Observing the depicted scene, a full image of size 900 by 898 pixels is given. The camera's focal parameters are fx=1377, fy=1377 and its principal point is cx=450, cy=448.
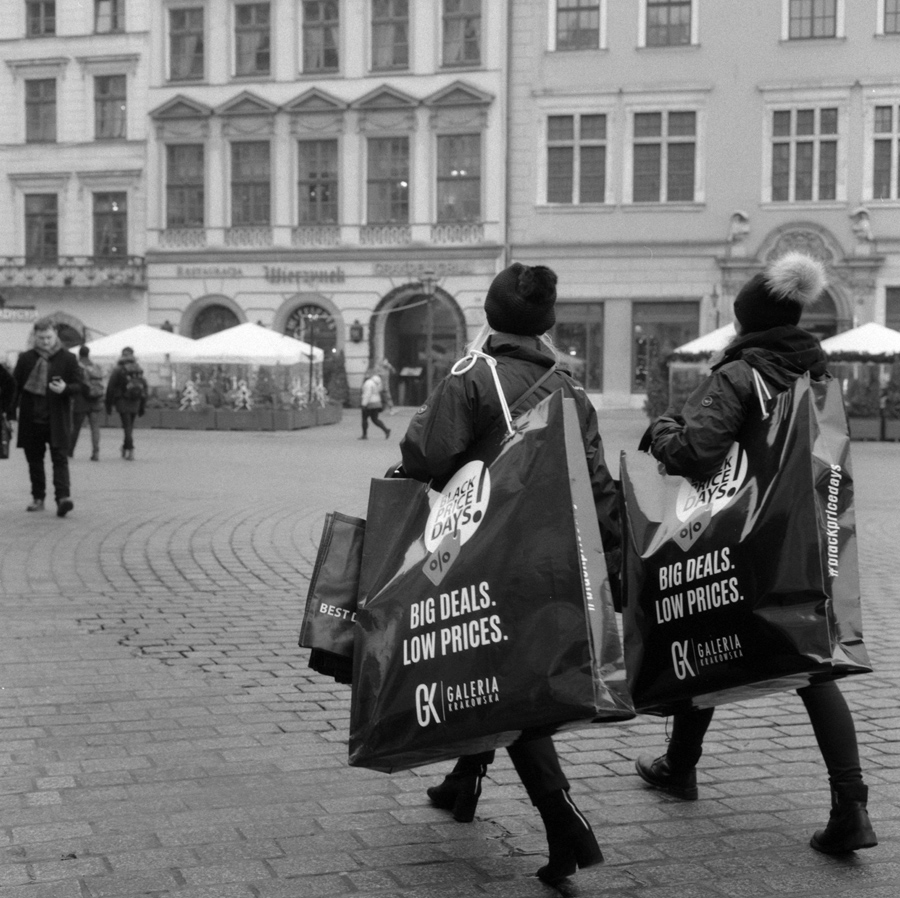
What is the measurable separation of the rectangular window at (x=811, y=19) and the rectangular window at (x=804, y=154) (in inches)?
78.9

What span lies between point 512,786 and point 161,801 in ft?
3.59

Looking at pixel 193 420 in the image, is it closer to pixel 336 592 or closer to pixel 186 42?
pixel 186 42

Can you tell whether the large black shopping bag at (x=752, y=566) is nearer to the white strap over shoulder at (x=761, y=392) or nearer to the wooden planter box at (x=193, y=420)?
the white strap over shoulder at (x=761, y=392)

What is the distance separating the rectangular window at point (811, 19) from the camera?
3625 cm

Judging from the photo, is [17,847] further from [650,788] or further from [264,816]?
[650,788]

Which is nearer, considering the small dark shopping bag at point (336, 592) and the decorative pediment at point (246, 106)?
the small dark shopping bag at point (336, 592)

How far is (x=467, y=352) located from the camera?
3768 mm

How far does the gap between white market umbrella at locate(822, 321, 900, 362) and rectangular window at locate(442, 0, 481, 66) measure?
646 inches

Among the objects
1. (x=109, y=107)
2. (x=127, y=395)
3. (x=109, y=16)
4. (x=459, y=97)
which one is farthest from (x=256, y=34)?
(x=127, y=395)

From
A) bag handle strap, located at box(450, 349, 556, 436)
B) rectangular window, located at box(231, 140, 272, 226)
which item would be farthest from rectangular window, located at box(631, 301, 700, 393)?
bag handle strap, located at box(450, 349, 556, 436)

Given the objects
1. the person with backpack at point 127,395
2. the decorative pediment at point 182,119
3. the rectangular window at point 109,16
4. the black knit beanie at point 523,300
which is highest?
the rectangular window at point 109,16

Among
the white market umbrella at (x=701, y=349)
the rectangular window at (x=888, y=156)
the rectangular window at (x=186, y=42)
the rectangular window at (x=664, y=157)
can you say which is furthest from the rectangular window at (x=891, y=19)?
the rectangular window at (x=186, y=42)

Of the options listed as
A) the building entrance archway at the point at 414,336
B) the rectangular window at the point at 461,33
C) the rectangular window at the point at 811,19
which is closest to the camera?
the rectangular window at the point at 811,19

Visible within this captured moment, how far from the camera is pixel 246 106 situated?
39719 millimetres
